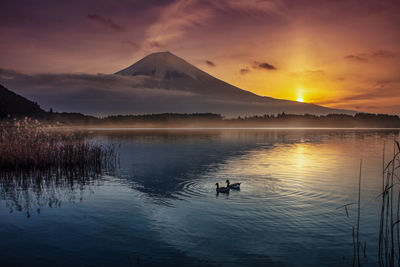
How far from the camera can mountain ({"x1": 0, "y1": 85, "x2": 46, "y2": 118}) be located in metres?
129

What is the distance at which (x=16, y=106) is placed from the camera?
139 m

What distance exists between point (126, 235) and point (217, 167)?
15627 millimetres

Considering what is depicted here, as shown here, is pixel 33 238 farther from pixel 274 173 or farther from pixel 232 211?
pixel 274 173

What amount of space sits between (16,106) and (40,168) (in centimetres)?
13908

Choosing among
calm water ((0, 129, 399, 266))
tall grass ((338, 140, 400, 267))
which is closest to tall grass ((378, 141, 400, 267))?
tall grass ((338, 140, 400, 267))

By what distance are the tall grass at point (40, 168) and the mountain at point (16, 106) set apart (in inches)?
4551

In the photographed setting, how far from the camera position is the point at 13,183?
675 inches

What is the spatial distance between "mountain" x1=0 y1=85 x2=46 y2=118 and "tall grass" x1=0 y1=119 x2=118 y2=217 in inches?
4551

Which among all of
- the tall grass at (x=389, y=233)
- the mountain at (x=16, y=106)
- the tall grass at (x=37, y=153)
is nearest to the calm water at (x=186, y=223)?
the tall grass at (x=389, y=233)

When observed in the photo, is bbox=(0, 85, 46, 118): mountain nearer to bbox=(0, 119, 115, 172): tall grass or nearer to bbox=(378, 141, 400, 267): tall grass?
bbox=(0, 119, 115, 172): tall grass

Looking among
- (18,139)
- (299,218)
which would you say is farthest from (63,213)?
(18,139)

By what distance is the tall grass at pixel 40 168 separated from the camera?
14.9m

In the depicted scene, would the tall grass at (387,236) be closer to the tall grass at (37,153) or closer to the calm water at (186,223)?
the calm water at (186,223)

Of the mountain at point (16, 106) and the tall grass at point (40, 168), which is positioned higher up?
the mountain at point (16, 106)
